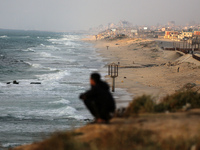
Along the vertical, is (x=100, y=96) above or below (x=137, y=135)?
above

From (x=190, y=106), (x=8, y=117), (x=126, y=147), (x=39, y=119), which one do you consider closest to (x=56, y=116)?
(x=39, y=119)

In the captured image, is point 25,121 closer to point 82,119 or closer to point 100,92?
point 82,119

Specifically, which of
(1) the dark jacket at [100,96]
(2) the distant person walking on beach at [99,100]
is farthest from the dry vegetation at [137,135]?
(1) the dark jacket at [100,96]

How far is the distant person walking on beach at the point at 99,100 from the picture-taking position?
6301mm

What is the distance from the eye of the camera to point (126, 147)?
5098mm

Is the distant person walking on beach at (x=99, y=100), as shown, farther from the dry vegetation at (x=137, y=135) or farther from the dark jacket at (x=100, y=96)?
the dry vegetation at (x=137, y=135)

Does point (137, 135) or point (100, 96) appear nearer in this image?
point (137, 135)

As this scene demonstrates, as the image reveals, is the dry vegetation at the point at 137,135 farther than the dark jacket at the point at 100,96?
No

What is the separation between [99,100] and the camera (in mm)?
6324

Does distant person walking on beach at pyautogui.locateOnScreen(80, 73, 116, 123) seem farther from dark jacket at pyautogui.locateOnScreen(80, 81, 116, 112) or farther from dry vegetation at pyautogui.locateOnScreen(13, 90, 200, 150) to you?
dry vegetation at pyautogui.locateOnScreen(13, 90, 200, 150)

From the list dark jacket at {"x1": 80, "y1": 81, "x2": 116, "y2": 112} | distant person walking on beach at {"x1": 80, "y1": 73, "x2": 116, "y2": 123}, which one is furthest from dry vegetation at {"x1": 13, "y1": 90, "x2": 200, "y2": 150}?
dark jacket at {"x1": 80, "y1": 81, "x2": 116, "y2": 112}

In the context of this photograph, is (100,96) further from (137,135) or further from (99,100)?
(137,135)

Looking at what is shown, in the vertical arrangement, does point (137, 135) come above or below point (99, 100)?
below

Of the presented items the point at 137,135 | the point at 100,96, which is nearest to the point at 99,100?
the point at 100,96
